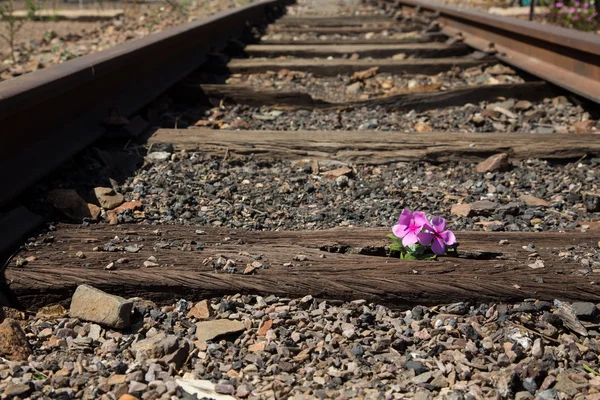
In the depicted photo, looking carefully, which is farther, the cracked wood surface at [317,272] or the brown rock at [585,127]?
the brown rock at [585,127]

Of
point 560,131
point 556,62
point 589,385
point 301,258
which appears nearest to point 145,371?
point 301,258

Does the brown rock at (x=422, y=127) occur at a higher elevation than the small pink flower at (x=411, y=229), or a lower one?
lower

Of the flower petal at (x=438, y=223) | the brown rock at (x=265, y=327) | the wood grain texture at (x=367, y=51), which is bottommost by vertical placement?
the brown rock at (x=265, y=327)

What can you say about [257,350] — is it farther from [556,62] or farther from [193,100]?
[556,62]

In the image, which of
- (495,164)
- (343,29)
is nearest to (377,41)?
(343,29)

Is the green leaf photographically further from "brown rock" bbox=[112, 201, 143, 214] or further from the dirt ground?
the dirt ground

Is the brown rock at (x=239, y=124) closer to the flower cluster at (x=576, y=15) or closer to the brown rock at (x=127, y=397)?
the brown rock at (x=127, y=397)

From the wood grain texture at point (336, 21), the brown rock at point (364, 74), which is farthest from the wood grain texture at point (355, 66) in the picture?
the wood grain texture at point (336, 21)
